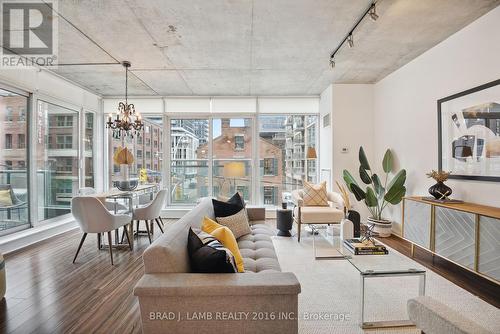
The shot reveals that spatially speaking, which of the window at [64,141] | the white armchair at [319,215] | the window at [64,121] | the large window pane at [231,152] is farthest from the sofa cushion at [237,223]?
Answer: the window at [64,121]

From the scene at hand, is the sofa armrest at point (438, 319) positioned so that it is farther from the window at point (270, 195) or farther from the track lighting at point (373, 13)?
the window at point (270, 195)

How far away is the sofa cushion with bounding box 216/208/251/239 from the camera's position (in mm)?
2898

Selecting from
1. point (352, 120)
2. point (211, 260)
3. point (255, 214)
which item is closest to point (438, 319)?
point (211, 260)

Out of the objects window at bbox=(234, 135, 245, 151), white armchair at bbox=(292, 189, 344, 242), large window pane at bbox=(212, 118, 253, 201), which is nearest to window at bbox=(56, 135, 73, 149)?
large window pane at bbox=(212, 118, 253, 201)

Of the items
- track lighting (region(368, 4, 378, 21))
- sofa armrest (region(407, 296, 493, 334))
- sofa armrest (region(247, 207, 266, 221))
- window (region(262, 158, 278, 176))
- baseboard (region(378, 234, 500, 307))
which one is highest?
track lighting (region(368, 4, 378, 21))

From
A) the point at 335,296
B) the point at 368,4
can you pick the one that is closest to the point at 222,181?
the point at 335,296

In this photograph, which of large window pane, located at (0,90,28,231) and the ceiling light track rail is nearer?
the ceiling light track rail

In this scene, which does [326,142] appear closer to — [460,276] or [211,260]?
[460,276]

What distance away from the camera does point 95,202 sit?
3.30 meters

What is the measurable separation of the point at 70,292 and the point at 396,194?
14.5 ft

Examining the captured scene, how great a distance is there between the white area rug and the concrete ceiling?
2.66m

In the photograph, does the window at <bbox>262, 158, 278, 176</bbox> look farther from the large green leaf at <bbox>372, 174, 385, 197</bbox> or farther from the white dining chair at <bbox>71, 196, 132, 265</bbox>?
the white dining chair at <bbox>71, 196, 132, 265</bbox>

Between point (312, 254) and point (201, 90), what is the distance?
13.3 ft

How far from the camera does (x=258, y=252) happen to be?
2438mm
